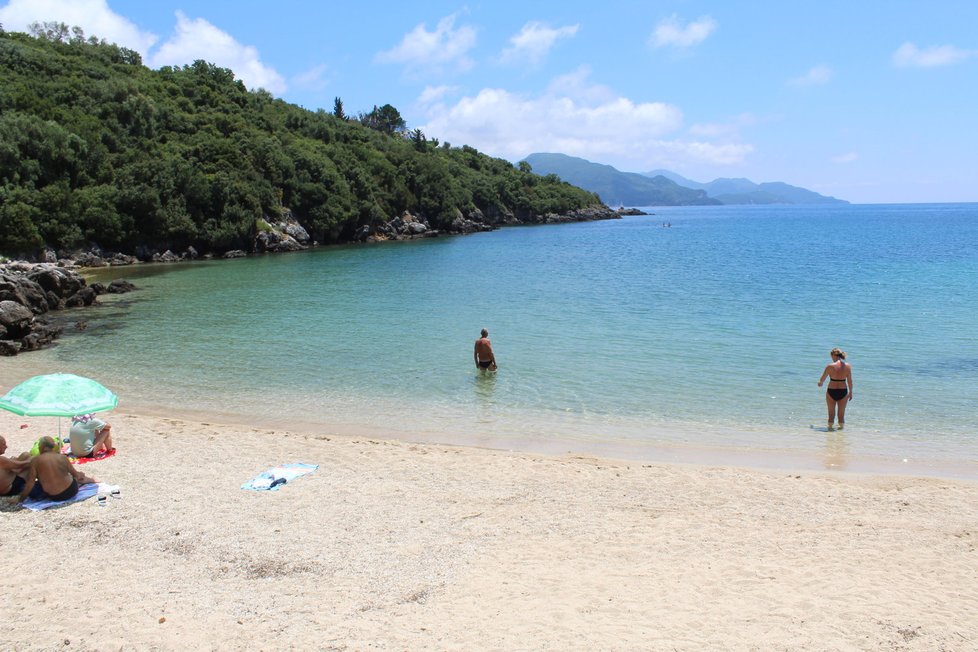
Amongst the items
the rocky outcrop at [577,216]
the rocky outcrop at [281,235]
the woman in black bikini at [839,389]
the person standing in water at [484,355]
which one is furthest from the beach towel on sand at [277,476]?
the rocky outcrop at [577,216]

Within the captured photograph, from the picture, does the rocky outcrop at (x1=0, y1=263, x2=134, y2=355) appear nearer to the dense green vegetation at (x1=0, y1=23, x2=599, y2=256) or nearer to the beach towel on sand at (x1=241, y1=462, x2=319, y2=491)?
the beach towel on sand at (x1=241, y1=462, x2=319, y2=491)

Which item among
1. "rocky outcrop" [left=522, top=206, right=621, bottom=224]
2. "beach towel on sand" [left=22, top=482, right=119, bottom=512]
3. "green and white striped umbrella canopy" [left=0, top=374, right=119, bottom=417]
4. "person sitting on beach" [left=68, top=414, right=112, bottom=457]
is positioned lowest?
"beach towel on sand" [left=22, top=482, right=119, bottom=512]

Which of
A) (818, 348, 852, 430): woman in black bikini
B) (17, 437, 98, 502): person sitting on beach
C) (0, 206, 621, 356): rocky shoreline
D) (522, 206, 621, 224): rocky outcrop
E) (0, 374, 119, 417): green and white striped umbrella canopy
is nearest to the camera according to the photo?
(17, 437, 98, 502): person sitting on beach

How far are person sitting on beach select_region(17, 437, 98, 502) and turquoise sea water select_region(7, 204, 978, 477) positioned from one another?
5.87 meters

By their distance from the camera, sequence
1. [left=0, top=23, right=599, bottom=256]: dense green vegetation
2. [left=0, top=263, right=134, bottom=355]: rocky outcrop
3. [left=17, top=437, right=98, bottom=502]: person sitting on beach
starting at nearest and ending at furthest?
[left=17, top=437, right=98, bottom=502]: person sitting on beach
[left=0, top=263, right=134, bottom=355]: rocky outcrop
[left=0, top=23, right=599, bottom=256]: dense green vegetation

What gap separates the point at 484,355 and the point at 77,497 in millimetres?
11573

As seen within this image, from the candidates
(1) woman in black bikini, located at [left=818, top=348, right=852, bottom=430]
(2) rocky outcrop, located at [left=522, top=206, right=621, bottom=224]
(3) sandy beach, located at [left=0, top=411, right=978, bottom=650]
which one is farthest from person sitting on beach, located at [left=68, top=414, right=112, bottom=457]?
(2) rocky outcrop, located at [left=522, top=206, right=621, bottom=224]

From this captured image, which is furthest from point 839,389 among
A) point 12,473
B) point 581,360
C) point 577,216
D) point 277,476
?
point 577,216

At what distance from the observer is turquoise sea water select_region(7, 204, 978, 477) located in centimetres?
1438

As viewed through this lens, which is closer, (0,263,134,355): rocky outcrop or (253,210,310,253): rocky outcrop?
(0,263,134,355): rocky outcrop

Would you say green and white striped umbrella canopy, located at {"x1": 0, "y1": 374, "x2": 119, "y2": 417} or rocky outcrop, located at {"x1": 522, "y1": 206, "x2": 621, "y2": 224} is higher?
rocky outcrop, located at {"x1": 522, "y1": 206, "x2": 621, "y2": 224}

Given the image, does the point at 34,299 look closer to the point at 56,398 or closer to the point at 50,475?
the point at 56,398

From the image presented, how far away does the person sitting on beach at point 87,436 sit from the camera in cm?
1194

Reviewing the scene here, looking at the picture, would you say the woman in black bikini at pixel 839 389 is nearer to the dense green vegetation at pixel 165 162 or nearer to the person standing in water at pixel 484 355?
Result: the person standing in water at pixel 484 355
